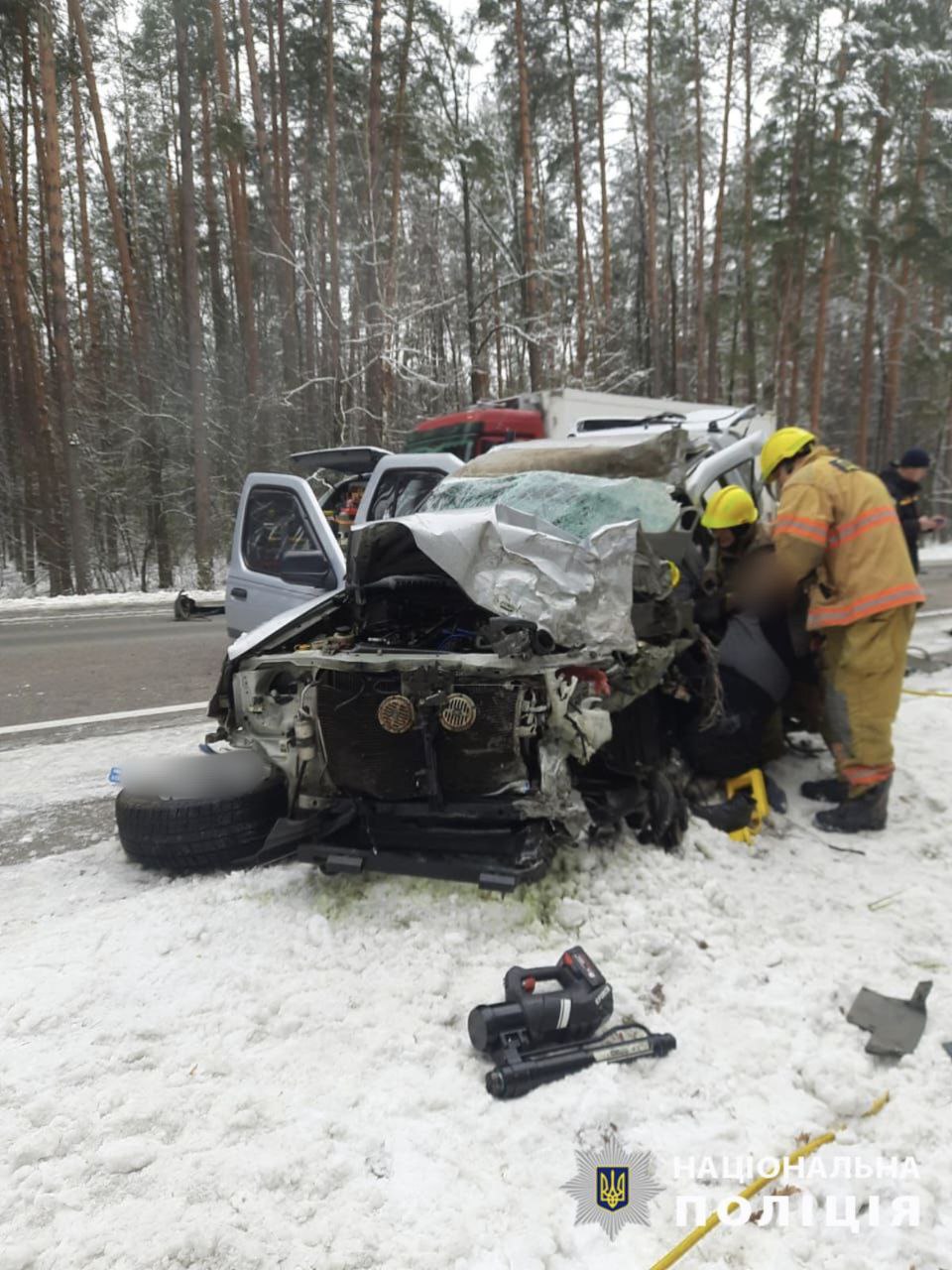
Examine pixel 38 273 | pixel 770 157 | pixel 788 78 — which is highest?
pixel 788 78

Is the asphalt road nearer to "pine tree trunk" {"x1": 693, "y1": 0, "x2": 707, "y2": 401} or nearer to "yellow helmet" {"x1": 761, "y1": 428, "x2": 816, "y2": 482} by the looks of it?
"yellow helmet" {"x1": 761, "y1": 428, "x2": 816, "y2": 482}

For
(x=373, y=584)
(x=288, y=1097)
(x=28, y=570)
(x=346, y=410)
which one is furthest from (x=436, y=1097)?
(x=28, y=570)

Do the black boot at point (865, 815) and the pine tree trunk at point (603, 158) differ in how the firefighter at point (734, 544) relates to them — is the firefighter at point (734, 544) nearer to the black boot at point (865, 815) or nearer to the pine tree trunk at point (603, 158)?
the black boot at point (865, 815)

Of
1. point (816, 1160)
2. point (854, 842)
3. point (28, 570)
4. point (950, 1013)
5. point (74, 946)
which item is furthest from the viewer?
point (28, 570)

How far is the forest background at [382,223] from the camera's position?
16.8 m

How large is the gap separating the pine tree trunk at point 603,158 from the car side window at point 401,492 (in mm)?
14900

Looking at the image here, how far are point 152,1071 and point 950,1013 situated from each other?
2342mm

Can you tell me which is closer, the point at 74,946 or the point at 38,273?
the point at 74,946

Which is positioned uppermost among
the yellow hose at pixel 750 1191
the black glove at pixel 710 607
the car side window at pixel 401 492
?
the car side window at pixel 401 492

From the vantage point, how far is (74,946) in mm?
2746

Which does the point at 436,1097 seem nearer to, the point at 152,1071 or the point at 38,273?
the point at 152,1071

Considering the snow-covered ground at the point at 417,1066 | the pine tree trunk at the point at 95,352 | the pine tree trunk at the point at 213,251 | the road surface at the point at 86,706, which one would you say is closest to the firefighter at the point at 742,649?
the snow-covered ground at the point at 417,1066

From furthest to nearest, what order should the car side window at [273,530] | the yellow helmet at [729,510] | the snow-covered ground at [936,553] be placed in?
the snow-covered ground at [936,553] < the car side window at [273,530] < the yellow helmet at [729,510]

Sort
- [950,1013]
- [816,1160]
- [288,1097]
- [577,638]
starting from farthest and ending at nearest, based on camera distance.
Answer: [577,638]
[950,1013]
[288,1097]
[816,1160]
